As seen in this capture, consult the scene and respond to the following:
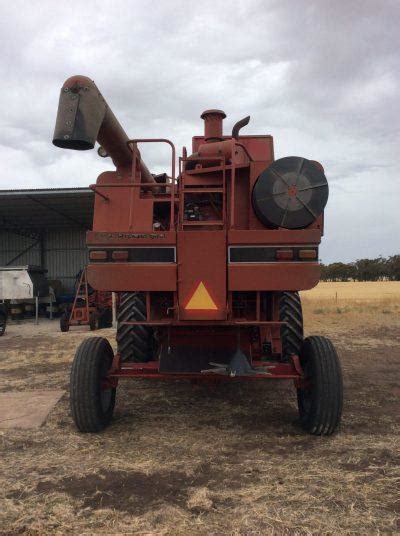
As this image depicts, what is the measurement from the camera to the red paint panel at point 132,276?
4.14 m

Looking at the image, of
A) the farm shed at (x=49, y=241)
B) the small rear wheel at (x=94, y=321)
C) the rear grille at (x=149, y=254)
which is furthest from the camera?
the farm shed at (x=49, y=241)

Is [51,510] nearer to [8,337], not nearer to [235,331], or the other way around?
[235,331]

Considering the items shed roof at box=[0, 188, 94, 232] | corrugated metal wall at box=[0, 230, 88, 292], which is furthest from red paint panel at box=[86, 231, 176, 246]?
corrugated metal wall at box=[0, 230, 88, 292]

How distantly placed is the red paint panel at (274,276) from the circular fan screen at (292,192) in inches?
18.3

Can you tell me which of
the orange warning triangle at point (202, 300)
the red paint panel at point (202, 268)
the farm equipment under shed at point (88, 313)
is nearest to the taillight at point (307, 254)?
the red paint panel at point (202, 268)

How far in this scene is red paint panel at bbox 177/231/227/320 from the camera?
4.11 m

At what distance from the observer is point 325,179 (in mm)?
4262

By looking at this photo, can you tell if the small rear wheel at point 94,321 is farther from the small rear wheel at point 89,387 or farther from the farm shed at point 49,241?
the small rear wheel at point 89,387

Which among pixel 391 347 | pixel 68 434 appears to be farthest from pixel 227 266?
pixel 391 347

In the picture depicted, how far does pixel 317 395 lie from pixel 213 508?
1.60 metres

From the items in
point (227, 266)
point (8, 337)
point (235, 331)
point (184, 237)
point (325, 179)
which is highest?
point (325, 179)

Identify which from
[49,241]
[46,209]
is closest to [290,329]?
[46,209]

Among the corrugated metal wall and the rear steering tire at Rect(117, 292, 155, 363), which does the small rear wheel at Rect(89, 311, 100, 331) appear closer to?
the rear steering tire at Rect(117, 292, 155, 363)

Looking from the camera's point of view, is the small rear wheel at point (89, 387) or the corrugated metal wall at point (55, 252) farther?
the corrugated metal wall at point (55, 252)
